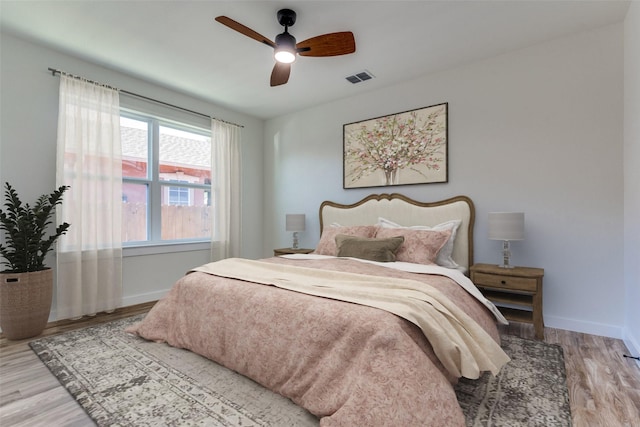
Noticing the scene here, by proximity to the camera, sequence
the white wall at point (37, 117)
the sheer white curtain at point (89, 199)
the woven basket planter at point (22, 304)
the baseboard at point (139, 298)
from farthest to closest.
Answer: the baseboard at point (139, 298)
the sheer white curtain at point (89, 199)
the white wall at point (37, 117)
the woven basket planter at point (22, 304)

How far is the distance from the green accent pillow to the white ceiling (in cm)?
188

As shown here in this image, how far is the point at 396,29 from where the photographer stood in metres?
2.67

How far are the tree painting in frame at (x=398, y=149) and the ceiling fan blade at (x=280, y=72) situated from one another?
1.51m

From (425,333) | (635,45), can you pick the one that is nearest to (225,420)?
(425,333)

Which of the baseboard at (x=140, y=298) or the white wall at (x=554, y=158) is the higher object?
the white wall at (x=554, y=158)

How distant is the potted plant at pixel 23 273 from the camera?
2.50 metres

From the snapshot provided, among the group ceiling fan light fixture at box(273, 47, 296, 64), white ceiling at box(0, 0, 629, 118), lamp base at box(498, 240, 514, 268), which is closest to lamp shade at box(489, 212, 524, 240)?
lamp base at box(498, 240, 514, 268)

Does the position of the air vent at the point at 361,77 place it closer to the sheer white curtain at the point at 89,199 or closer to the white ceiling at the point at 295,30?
the white ceiling at the point at 295,30

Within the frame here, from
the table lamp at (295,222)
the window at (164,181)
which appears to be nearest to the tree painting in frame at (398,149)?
the table lamp at (295,222)

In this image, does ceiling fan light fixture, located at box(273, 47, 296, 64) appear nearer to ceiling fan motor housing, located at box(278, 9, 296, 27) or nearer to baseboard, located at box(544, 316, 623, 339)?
ceiling fan motor housing, located at box(278, 9, 296, 27)

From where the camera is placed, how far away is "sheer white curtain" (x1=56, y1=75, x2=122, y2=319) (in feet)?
9.96

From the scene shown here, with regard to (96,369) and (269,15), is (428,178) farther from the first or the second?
(96,369)

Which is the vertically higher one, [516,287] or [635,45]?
[635,45]

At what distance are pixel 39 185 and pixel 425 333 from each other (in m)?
3.70
